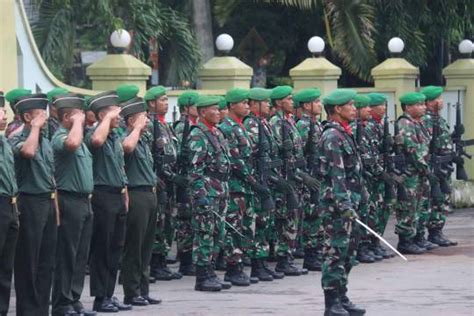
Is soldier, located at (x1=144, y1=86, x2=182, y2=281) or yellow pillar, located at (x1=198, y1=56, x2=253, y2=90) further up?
yellow pillar, located at (x1=198, y1=56, x2=253, y2=90)

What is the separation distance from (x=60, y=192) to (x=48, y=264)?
0.61 m

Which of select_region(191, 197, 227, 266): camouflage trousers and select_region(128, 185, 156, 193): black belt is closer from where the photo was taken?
select_region(128, 185, 156, 193): black belt

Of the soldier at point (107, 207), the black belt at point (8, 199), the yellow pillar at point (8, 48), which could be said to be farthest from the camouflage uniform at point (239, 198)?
the black belt at point (8, 199)

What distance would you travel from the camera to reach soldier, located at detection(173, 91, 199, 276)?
14.9 metres

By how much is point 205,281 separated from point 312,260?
224 cm

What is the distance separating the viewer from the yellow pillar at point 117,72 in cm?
1741

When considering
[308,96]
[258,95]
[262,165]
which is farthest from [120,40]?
[262,165]

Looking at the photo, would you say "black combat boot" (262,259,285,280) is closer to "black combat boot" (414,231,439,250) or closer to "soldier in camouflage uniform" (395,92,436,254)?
"soldier in camouflage uniform" (395,92,436,254)

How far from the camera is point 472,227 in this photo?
20.6m

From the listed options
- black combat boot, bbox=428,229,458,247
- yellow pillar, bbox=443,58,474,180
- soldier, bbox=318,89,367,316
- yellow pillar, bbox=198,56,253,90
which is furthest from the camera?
yellow pillar, bbox=443,58,474,180

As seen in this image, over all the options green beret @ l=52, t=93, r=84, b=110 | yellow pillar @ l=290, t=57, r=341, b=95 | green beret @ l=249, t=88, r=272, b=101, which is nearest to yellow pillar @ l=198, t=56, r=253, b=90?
yellow pillar @ l=290, t=57, r=341, b=95

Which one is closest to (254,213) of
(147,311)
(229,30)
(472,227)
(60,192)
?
(147,311)

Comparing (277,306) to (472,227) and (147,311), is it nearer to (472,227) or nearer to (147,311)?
(147,311)

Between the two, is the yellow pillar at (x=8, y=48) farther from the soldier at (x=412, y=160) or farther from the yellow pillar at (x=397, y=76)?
the yellow pillar at (x=397, y=76)
